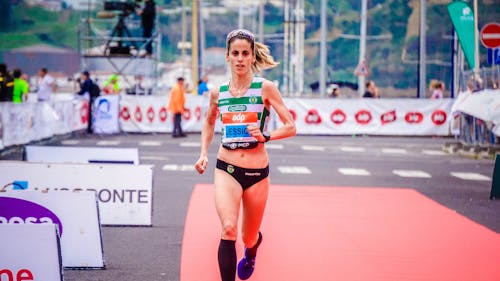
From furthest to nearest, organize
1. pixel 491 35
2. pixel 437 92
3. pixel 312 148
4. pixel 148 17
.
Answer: pixel 437 92 → pixel 148 17 → pixel 312 148 → pixel 491 35

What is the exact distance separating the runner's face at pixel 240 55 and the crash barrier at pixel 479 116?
13705 mm

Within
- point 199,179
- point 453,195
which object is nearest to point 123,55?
point 199,179

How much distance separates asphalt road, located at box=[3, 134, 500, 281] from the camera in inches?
359

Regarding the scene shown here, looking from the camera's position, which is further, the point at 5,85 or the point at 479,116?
the point at 5,85

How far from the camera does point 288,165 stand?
21078mm

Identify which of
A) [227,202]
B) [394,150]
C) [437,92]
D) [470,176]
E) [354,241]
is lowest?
[394,150]

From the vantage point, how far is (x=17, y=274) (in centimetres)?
638

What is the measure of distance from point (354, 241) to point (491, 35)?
12493 millimetres

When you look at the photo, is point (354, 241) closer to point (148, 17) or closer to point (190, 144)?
point (190, 144)

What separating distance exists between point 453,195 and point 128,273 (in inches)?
335

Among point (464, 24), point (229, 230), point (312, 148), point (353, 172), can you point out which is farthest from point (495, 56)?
point (229, 230)

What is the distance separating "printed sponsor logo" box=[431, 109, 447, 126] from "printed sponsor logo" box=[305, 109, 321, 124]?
4116 mm

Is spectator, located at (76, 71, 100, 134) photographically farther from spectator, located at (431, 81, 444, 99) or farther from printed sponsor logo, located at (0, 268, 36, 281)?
printed sponsor logo, located at (0, 268, 36, 281)

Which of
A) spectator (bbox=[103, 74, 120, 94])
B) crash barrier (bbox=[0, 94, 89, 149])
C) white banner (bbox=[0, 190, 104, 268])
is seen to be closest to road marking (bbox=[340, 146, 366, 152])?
crash barrier (bbox=[0, 94, 89, 149])
